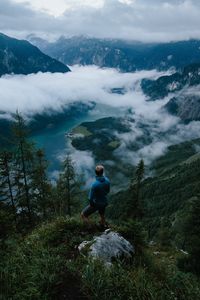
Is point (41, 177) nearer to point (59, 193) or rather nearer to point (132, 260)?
point (59, 193)

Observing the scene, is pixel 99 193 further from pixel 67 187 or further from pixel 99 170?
pixel 67 187

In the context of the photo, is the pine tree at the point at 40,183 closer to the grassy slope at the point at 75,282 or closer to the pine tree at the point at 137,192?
the pine tree at the point at 137,192

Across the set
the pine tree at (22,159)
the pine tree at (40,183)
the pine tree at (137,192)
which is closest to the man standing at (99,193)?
the pine tree at (22,159)

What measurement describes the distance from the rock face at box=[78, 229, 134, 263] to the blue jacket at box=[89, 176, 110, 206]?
4.54 feet

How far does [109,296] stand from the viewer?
30.5 ft

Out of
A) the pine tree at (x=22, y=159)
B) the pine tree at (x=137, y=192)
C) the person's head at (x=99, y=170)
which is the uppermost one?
the person's head at (x=99, y=170)

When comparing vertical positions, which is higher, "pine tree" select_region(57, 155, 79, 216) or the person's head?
the person's head

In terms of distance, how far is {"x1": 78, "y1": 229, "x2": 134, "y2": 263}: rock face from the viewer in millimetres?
13281

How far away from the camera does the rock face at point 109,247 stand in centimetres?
1328

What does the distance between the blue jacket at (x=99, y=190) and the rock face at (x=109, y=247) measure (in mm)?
1383

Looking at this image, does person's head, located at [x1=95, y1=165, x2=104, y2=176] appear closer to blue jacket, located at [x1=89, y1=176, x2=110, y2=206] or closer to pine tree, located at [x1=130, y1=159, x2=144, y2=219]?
blue jacket, located at [x1=89, y1=176, x2=110, y2=206]

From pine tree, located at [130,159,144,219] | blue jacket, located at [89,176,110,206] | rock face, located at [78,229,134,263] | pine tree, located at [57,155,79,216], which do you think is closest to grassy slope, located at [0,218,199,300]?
rock face, located at [78,229,134,263]

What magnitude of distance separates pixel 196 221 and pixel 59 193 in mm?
21669

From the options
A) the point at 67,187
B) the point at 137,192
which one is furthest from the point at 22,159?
the point at 137,192
